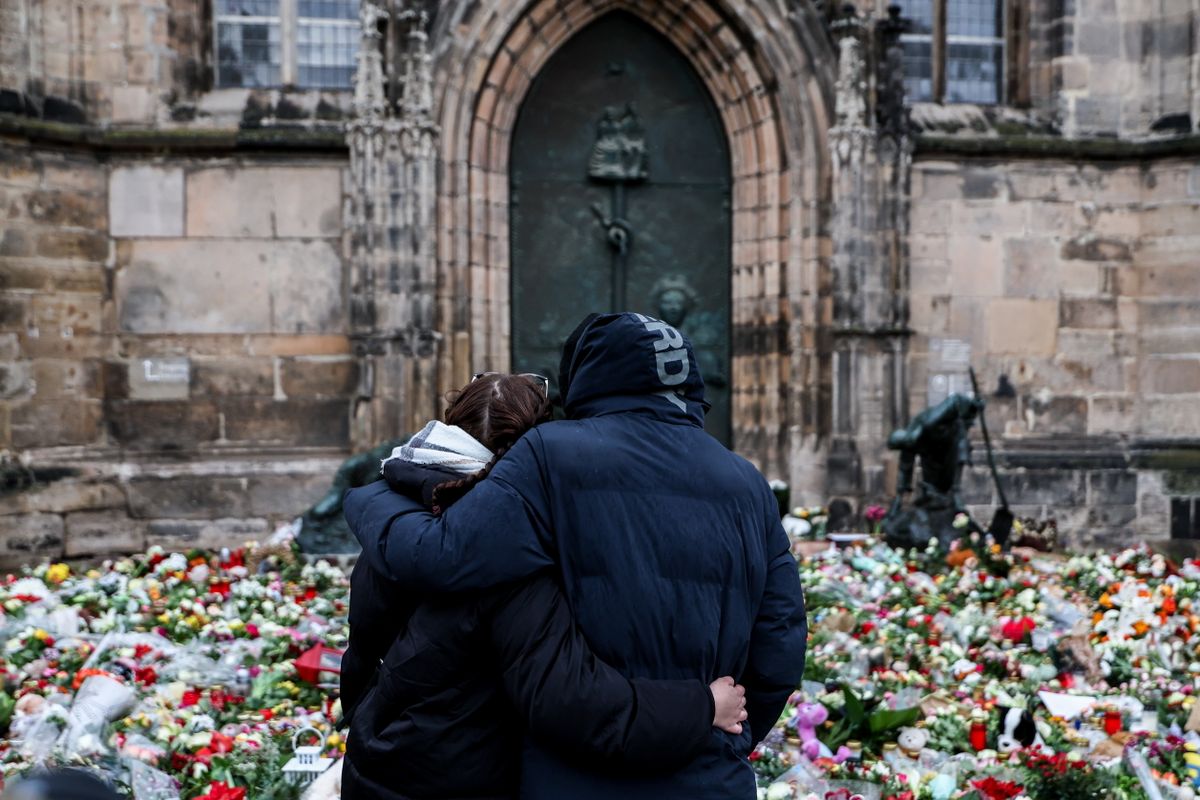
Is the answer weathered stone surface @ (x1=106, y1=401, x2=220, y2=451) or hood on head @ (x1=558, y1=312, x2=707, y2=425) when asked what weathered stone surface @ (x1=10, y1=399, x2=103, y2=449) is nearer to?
weathered stone surface @ (x1=106, y1=401, x2=220, y2=451)

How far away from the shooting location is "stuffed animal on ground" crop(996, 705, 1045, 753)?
192 inches

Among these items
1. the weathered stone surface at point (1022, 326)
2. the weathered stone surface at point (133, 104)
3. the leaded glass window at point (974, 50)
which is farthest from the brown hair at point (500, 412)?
the leaded glass window at point (974, 50)

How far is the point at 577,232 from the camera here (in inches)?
420

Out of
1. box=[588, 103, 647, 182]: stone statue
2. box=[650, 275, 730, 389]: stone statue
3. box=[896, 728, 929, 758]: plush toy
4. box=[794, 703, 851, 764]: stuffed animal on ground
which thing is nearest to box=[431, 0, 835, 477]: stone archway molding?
box=[650, 275, 730, 389]: stone statue

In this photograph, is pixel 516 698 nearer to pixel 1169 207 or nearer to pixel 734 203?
pixel 734 203

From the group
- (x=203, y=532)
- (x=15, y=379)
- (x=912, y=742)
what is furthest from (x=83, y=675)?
(x=15, y=379)

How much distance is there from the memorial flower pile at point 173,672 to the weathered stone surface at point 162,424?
171 cm

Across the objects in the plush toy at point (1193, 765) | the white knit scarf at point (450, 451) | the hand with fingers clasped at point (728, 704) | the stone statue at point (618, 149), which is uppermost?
the stone statue at point (618, 149)

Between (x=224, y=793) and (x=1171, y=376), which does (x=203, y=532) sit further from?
(x=1171, y=376)

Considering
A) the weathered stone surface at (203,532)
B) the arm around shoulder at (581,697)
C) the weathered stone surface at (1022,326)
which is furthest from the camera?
the weathered stone surface at (1022,326)

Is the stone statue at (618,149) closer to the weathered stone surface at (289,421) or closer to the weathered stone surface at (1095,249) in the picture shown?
the weathered stone surface at (289,421)

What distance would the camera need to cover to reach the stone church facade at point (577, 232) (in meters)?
9.45

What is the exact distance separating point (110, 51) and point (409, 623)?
27.6 ft

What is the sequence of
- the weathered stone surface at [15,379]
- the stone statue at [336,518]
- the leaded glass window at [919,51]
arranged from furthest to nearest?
the leaded glass window at [919,51] < the weathered stone surface at [15,379] < the stone statue at [336,518]
